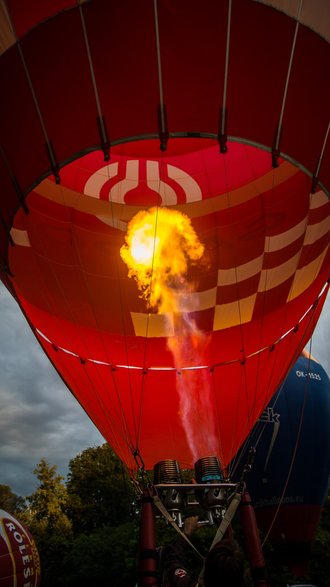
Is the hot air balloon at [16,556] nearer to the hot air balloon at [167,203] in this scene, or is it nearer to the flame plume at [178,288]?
the hot air balloon at [167,203]

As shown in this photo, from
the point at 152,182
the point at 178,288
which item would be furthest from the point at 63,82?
the point at 178,288

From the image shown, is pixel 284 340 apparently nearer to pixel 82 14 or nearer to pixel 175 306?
pixel 175 306

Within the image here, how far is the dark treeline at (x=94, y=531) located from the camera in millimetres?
9469

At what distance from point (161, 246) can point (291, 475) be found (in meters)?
7.45

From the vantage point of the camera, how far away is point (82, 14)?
2.97 metres

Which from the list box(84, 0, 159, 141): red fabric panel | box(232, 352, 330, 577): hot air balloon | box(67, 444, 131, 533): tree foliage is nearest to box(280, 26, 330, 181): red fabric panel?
box(84, 0, 159, 141): red fabric panel

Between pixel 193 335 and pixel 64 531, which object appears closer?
pixel 193 335

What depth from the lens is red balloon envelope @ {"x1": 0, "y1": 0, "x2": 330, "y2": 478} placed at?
310 centimetres

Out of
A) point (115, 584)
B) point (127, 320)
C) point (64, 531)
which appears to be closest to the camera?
point (127, 320)

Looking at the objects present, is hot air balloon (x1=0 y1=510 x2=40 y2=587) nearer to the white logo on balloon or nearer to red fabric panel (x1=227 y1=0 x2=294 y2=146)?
the white logo on balloon

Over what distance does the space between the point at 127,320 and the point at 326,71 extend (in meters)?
3.58

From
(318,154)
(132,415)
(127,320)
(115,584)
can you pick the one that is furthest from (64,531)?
(318,154)

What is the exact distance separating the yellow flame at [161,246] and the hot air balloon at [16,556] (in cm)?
303

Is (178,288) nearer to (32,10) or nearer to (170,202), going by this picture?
(170,202)
